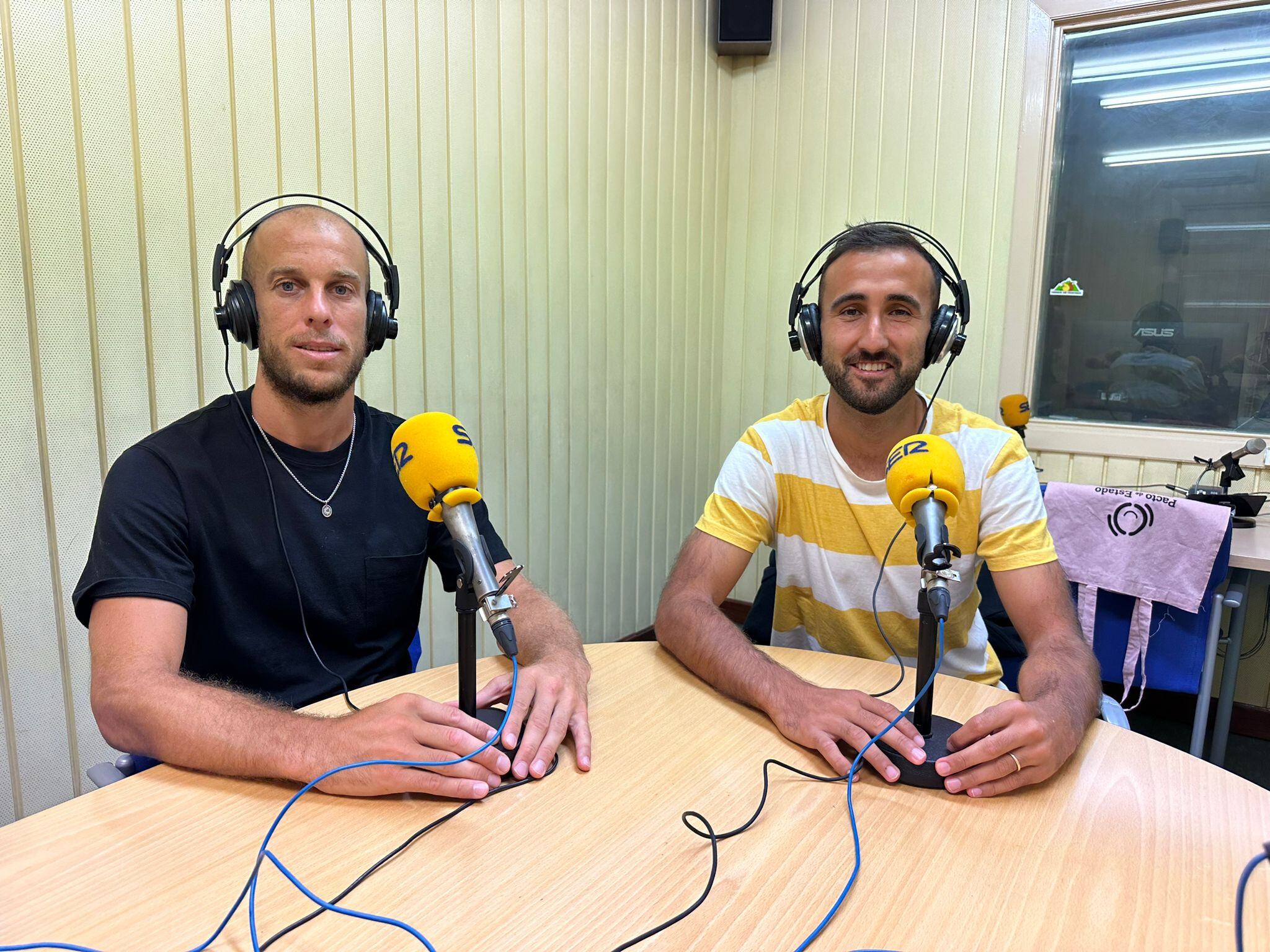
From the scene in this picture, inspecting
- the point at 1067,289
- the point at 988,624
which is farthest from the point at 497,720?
the point at 1067,289

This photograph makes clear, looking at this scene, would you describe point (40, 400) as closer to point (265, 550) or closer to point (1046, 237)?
point (265, 550)

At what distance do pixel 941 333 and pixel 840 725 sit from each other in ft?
2.77

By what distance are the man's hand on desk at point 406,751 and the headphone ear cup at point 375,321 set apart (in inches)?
30.5

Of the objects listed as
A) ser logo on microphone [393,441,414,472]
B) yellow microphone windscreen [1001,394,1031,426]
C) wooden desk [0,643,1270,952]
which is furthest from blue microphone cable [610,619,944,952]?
yellow microphone windscreen [1001,394,1031,426]

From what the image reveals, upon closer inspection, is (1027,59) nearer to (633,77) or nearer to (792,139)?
(792,139)

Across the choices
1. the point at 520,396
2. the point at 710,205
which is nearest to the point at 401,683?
the point at 520,396

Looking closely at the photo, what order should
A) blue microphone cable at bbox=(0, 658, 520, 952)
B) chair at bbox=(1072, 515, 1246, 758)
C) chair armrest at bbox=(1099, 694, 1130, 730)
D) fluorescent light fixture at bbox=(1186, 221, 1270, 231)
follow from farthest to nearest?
1. fluorescent light fixture at bbox=(1186, 221, 1270, 231)
2. chair at bbox=(1072, 515, 1246, 758)
3. chair armrest at bbox=(1099, 694, 1130, 730)
4. blue microphone cable at bbox=(0, 658, 520, 952)

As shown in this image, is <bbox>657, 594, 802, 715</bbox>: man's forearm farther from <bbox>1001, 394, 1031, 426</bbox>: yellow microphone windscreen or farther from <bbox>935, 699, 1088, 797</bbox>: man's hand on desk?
<bbox>1001, 394, 1031, 426</bbox>: yellow microphone windscreen

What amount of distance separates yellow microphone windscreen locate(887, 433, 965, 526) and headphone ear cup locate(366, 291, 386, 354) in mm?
959

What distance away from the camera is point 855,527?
5.23 feet

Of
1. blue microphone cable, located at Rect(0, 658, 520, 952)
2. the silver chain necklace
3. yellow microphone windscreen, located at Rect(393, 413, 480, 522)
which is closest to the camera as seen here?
blue microphone cable, located at Rect(0, 658, 520, 952)

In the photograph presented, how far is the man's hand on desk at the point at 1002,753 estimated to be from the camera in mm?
981

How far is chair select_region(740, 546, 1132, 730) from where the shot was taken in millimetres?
1768

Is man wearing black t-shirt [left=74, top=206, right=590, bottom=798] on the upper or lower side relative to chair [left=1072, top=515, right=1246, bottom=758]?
upper
